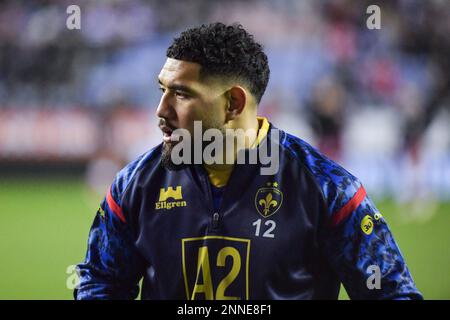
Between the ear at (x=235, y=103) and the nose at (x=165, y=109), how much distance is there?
0.72 ft

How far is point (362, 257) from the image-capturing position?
259 cm

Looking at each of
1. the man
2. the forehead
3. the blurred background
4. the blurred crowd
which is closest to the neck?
the man

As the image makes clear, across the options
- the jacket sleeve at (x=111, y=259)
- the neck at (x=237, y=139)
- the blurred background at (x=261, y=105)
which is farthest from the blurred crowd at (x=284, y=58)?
the jacket sleeve at (x=111, y=259)

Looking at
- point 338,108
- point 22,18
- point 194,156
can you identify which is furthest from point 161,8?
point 194,156

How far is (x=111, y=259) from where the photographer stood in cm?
276

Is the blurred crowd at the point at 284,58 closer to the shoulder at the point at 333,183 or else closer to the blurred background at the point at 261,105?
the blurred background at the point at 261,105

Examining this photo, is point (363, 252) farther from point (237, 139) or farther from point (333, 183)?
point (237, 139)

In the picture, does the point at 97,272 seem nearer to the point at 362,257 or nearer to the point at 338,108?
the point at 362,257

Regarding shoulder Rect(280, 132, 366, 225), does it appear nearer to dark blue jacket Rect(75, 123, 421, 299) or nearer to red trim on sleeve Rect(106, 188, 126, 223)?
dark blue jacket Rect(75, 123, 421, 299)

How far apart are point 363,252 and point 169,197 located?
2.31 ft

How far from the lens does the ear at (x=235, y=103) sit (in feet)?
9.19

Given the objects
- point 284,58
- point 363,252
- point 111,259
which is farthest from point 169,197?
point 284,58

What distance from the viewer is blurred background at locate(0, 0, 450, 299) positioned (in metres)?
9.67

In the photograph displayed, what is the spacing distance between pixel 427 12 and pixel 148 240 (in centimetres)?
891
